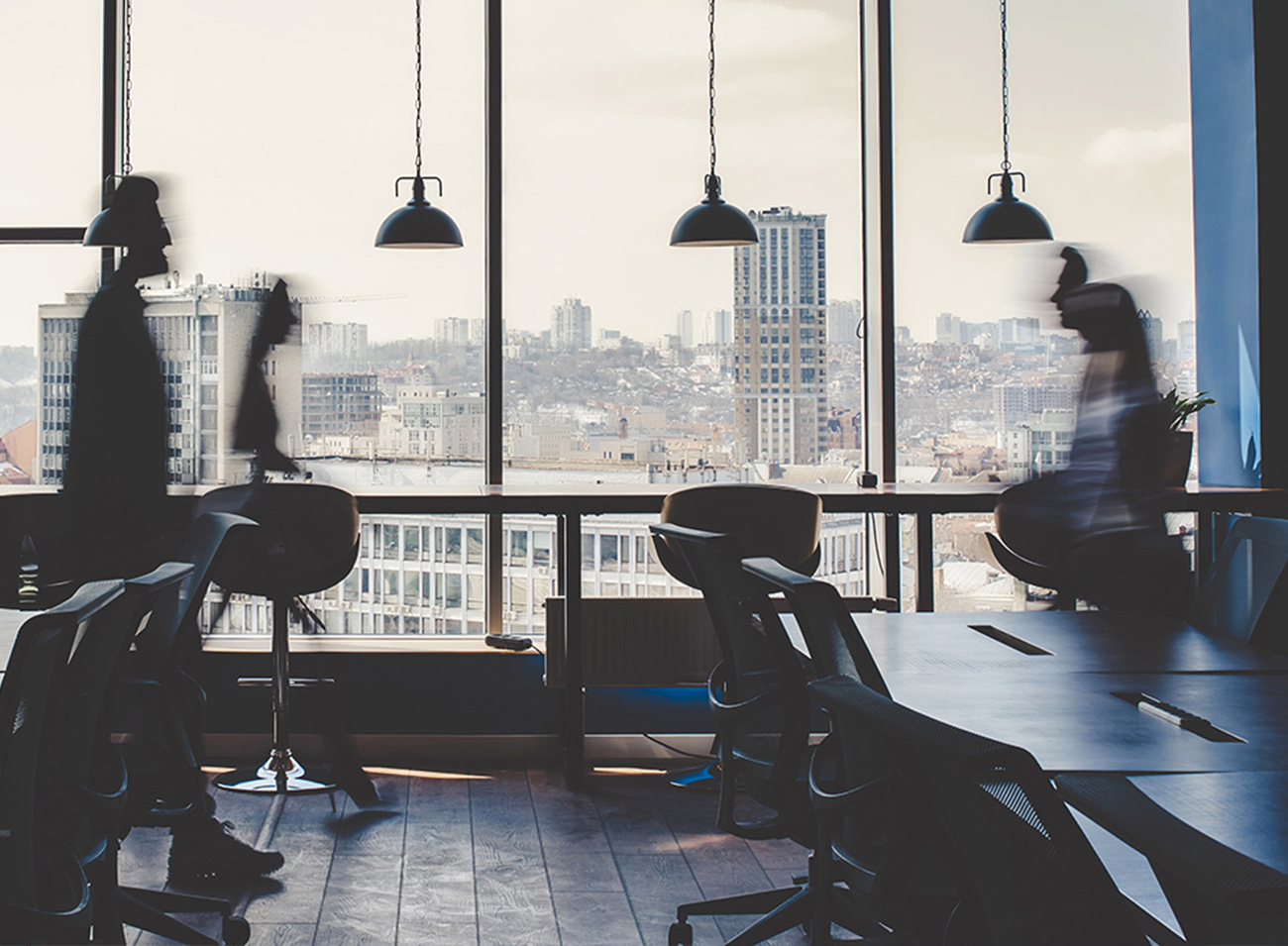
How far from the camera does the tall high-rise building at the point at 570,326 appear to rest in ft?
18.1

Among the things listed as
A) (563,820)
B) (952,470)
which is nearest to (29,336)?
(563,820)

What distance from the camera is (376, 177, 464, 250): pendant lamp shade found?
491cm

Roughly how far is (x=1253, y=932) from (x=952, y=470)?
15.4ft

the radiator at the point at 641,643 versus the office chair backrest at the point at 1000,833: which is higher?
the office chair backrest at the point at 1000,833

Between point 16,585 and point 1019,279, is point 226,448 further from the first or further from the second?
point 1019,279

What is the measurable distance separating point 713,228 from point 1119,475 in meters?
1.77

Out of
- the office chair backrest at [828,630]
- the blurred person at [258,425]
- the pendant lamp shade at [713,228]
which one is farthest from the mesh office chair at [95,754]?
the pendant lamp shade at [713,228]

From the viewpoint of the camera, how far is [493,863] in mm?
3818

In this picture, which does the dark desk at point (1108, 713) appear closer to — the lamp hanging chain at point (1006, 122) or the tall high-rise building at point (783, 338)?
the tall high-rise building at point (783, 338)

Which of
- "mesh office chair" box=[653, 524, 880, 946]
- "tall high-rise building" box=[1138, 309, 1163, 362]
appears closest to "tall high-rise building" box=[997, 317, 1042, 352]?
"tall high-rise building" box=[1138, 309, 1163, 362]

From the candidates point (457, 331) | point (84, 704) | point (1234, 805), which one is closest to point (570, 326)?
point (457, 331)

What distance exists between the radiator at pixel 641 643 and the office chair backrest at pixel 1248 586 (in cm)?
195

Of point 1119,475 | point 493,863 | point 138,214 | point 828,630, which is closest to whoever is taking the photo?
point 828,630

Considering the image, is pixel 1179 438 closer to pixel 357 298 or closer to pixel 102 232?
pixel 357 298
